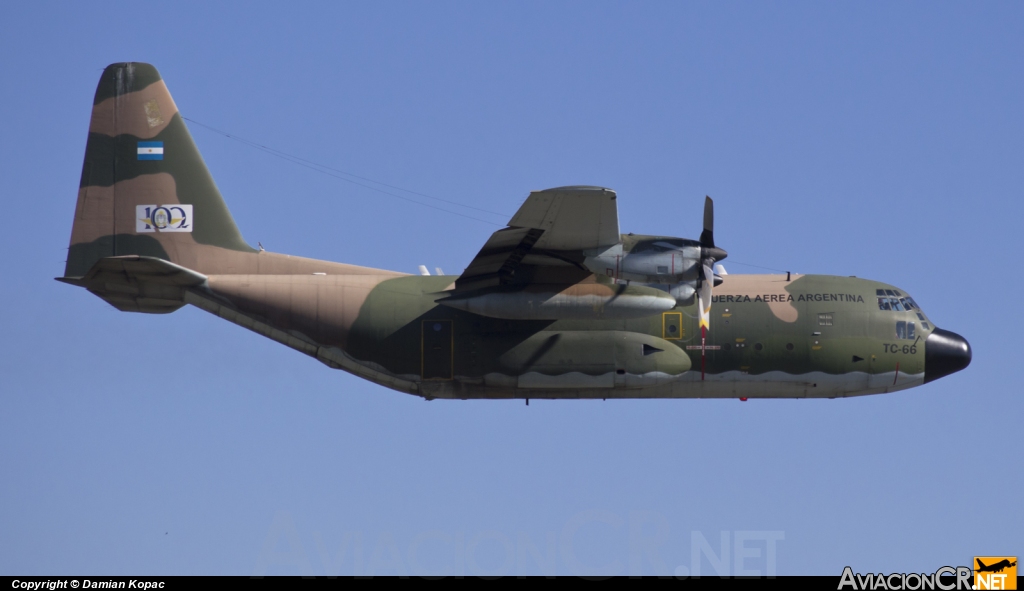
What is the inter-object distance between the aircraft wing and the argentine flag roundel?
6.94 m

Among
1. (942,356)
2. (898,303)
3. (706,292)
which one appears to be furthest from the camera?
(898,303)

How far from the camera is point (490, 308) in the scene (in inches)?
920

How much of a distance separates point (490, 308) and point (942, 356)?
9343 mm

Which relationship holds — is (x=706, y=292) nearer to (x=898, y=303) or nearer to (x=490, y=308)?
(x=490, y=308)

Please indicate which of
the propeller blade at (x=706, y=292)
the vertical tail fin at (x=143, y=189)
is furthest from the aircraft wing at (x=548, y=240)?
the vertical tail fin at (x=143, y=189)

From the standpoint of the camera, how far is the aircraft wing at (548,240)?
2100 cm

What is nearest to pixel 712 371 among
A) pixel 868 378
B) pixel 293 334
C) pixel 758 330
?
pixel 758 330

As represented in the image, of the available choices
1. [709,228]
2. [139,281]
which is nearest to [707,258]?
[709,228]

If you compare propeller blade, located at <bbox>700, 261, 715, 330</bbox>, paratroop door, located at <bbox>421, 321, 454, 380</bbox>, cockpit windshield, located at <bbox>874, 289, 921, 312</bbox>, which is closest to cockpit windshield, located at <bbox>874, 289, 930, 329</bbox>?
cockpit windshield, located at <bbox>874, 289, 921, 312</bbox>

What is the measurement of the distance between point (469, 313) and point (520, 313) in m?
1.27

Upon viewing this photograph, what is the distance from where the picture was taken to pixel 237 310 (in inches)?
957

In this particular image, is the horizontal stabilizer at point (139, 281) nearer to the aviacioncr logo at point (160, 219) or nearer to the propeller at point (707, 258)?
the aviacioncr logo at point (160, 219)

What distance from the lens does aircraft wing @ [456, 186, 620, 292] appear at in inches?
827

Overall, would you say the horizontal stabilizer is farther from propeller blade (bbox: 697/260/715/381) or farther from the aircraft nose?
the aircraft nose
